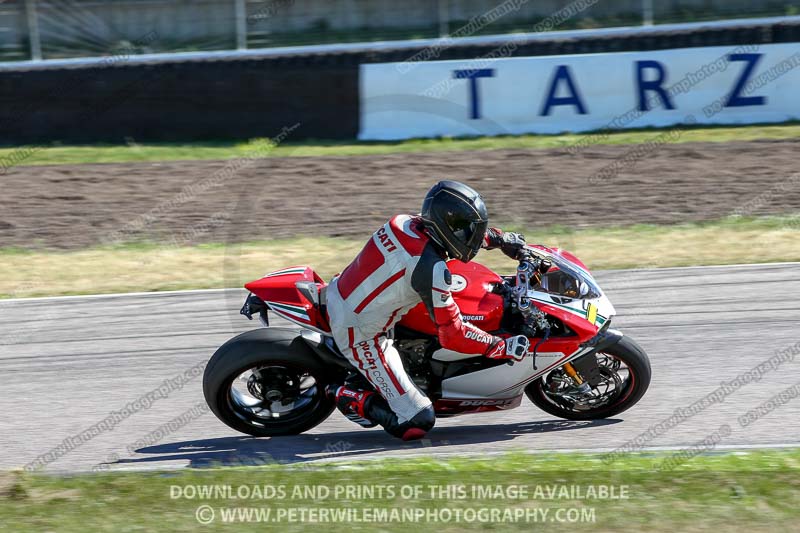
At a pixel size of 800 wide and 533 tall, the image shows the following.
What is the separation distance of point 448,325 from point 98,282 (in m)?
5.87

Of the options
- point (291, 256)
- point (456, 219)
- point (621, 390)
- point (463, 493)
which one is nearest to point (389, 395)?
point (463, 493)

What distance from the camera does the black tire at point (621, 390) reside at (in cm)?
612

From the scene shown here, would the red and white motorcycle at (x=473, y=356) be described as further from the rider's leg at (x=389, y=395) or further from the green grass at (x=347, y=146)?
the green grass at (x=347, y=146)

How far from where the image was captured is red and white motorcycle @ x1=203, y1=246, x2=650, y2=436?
5.98 meters

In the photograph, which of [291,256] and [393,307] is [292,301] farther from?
[291,256]

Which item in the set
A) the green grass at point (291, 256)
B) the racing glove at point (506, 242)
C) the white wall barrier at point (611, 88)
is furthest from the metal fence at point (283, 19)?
the racing glove at point (506, 242)

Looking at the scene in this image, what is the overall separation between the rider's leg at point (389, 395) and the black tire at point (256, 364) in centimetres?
29

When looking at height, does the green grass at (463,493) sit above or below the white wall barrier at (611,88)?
below

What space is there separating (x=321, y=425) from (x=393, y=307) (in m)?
1.29

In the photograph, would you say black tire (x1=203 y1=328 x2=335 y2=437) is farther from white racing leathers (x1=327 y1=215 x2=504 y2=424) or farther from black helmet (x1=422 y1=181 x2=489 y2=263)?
black helmet (x1=422 y1=181 x2=489 y2=263)

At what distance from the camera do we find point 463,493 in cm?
504

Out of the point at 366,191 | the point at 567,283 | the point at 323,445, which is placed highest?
the point at 567,283

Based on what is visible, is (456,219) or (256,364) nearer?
(456,219)

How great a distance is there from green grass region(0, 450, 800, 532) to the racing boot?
366mm
